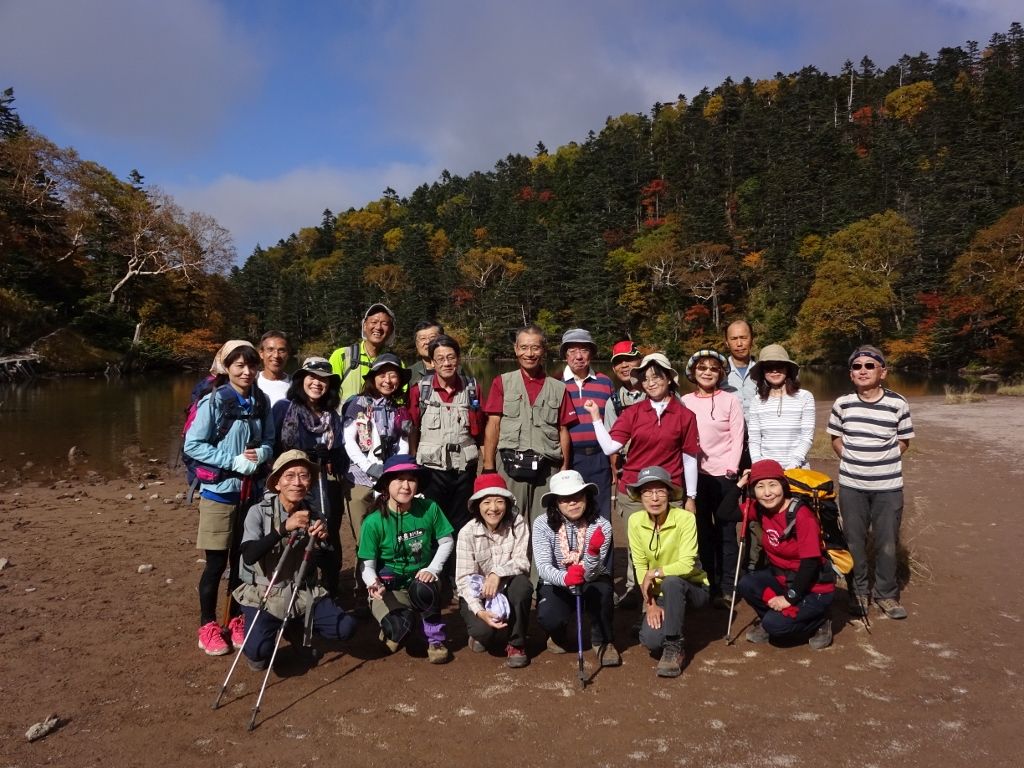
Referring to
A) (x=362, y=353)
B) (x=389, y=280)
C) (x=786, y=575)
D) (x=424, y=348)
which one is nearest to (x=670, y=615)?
(x=786, y=575)

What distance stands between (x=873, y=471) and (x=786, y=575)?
1.00 meters

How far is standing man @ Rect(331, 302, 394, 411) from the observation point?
188 inches

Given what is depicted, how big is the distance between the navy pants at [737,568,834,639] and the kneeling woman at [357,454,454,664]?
1950 mm

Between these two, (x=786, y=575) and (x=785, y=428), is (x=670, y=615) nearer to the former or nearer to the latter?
(x=786, y=575)

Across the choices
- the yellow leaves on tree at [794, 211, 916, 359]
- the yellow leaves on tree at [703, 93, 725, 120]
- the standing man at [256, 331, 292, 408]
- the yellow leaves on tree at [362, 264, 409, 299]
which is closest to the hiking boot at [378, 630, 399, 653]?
the standing man at [256, 331, 292, 408]

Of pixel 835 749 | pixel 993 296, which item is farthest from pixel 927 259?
pixel 835 749

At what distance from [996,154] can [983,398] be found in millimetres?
35065

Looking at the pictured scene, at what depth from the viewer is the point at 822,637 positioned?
390 centimetres

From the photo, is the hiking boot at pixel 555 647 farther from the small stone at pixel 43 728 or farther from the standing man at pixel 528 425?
the small stone at pixel 43 728

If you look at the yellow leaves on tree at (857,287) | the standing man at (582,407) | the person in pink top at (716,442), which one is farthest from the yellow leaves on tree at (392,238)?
the person in pink top at (716,442)

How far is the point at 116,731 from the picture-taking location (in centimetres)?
304

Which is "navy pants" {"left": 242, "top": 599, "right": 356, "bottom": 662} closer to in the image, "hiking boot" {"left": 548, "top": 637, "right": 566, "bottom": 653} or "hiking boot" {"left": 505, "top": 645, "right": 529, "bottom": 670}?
"hiking boot" {"left": 505, "top": 645, "right": 529, "bottom": 670}

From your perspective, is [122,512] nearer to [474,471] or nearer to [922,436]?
[474,471]

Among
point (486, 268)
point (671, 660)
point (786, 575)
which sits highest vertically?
point (486, 268)
